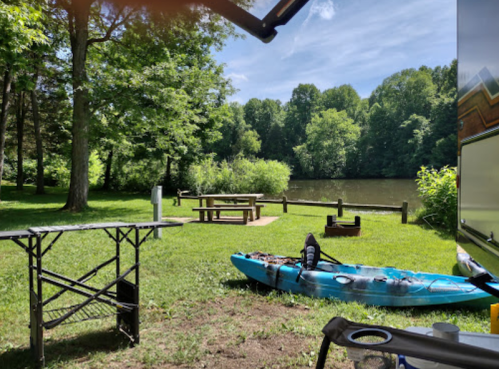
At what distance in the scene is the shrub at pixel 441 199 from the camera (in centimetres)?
988

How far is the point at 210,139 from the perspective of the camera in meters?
23.3

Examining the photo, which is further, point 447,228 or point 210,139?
point 210,139

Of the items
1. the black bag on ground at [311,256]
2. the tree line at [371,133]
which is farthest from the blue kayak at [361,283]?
the tree line at [371,133]

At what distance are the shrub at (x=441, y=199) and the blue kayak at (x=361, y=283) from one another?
5.93m

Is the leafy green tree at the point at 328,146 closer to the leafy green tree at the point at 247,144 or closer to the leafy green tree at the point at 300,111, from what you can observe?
the leafy green tree at the point at 300,111

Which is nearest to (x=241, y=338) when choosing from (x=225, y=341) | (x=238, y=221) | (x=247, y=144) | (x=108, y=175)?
(x=225, y=341)

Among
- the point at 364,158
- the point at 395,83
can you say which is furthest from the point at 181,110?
the point at 395,83

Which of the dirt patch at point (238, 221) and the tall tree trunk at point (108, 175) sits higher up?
the tall tree trunk at point (108, 175)

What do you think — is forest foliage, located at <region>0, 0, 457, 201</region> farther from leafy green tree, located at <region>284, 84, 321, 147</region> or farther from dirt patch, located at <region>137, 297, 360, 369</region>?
leafy green tree, located at <region>284, 84, 321, 147</region>

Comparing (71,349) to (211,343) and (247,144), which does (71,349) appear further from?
(247,144)

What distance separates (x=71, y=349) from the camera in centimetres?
351

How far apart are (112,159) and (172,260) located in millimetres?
20847

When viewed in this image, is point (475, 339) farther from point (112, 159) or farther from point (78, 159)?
point (112, 159)

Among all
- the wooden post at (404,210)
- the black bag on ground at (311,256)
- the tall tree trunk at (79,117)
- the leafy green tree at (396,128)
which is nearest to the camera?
the black bag on ground at (311,256)
